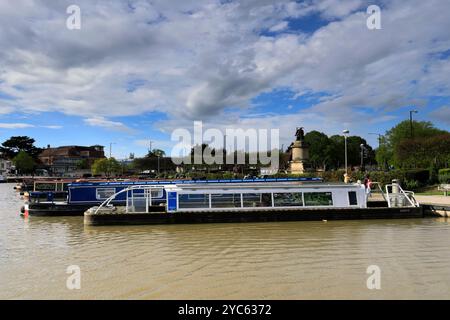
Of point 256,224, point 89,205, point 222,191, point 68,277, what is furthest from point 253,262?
point 89,205

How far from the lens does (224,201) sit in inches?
891

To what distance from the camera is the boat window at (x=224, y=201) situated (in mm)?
22625

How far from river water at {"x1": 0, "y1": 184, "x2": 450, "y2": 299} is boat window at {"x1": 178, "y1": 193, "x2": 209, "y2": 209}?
6.62ft

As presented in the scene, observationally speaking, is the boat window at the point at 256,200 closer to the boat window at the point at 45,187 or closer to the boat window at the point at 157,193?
the boat window at the point at 157,193

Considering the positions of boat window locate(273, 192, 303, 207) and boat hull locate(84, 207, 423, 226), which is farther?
boat window locate(273, 192, 303, 207)

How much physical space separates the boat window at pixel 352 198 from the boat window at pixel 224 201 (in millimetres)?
6637

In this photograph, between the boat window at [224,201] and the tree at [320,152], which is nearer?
the boat window at [224,201]

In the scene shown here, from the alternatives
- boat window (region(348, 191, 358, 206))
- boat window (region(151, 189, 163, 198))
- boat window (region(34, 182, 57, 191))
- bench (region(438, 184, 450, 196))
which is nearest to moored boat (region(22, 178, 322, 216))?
boat window (region(151, 189, 163, 198))

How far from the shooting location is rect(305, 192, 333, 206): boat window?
75.5ft

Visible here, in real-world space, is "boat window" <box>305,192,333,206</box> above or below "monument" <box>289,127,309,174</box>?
below

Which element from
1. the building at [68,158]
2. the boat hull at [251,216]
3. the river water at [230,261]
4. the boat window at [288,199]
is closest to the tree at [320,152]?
the boat hull at [251,216]

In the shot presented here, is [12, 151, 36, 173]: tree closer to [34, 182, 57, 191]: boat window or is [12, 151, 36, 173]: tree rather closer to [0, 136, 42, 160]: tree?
[0, 136, 42, 160]: tree

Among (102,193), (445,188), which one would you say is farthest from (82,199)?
(445,188)

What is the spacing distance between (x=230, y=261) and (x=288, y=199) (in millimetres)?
10606
